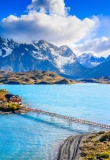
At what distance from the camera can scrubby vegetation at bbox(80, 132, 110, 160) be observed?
213 ft

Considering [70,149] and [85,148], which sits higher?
[85,148]

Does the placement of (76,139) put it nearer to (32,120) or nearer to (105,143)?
(105,143)

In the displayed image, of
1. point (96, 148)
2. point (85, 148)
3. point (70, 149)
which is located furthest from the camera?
point (70, 149)

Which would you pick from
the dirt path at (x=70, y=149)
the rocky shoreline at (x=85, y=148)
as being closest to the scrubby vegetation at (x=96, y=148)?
the rocky shoreline at (x=85, y=148)

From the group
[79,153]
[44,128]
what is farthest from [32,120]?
[79,153]

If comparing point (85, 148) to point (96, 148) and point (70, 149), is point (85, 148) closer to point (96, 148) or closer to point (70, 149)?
point (96, 148)

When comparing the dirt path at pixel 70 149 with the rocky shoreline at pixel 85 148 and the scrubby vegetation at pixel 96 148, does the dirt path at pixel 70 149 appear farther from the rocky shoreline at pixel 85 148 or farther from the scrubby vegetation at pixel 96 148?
the scrubby vegetation at pixel 96 148

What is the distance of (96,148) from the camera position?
7281 cm

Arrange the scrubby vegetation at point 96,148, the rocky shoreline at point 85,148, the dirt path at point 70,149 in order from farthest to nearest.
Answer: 1. the dirt path at point 70,149
2. the rocky shoreline at point 85,148
3. the scrubby vegetation at point 96,148

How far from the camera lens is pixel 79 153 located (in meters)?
70.8

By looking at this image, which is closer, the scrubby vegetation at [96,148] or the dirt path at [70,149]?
the scrubby vegetation at [96,148]

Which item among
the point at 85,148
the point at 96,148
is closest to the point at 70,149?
the point at 85,148

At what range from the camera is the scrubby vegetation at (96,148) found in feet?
213

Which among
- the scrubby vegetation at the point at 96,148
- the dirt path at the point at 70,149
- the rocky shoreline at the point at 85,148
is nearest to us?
the scrubby vegetation at the point at 96,148
